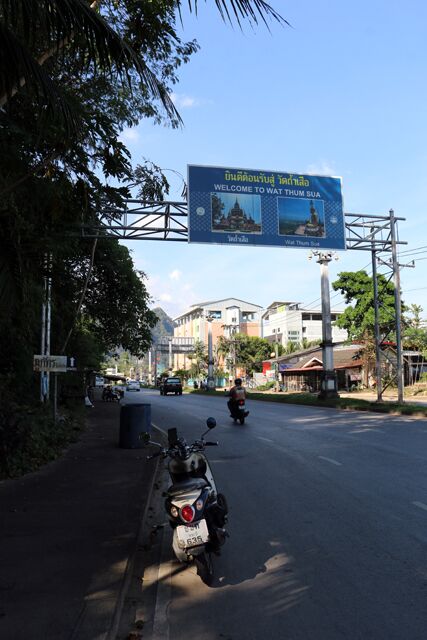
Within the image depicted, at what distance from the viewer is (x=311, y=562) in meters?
5.17

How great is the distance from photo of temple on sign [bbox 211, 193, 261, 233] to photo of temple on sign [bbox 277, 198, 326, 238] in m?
0.90

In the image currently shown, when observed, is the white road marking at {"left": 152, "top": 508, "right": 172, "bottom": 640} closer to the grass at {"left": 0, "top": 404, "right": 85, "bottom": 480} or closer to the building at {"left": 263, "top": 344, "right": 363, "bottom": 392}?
the grass at {"left": 0, "top": 404, "right": 85, "bottom": 480}

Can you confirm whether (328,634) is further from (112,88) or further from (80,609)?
(112,88)

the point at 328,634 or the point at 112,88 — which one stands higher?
the point at 112,88

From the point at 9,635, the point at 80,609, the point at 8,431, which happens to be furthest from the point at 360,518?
the point at 8,431

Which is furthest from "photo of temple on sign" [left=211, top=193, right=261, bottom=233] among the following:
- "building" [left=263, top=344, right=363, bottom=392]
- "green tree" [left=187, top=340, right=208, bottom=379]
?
"green tree" [left=187, top=340, right=208, bottom=379]

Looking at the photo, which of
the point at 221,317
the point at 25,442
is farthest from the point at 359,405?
the point at 221,317

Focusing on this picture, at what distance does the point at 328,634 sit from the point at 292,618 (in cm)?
35

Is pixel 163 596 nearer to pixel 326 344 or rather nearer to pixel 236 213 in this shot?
pixel 236 213

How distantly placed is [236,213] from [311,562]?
14959 millimetres

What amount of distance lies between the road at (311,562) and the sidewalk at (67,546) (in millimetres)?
432

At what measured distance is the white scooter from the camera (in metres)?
4.73

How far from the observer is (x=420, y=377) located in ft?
167

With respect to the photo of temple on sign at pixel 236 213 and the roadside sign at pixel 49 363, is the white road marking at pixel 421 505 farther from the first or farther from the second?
the photo of temple on sign at pixel 236 213
